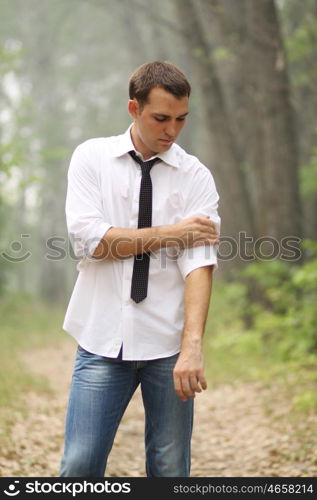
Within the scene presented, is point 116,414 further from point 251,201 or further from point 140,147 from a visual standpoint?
point 251,201

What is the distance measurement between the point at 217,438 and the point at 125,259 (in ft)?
13.9

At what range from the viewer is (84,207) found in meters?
3.60

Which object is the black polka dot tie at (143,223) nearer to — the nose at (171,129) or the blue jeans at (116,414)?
the nose at (171,129)

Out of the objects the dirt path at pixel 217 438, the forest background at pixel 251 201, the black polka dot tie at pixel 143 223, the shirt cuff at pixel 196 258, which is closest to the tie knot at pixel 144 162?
the black polka dot tie at pixel 143 223

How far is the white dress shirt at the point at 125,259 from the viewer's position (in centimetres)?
356

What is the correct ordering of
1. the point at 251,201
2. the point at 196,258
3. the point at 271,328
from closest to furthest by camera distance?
1. the point at 196,258
2. the point at 271,328
3. the point at 251,201

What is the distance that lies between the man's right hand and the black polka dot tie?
0.16m

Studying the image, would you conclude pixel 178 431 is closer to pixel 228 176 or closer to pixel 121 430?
pixel 121 430

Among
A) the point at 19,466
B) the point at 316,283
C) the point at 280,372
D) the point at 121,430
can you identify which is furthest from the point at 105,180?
the point at 280,372

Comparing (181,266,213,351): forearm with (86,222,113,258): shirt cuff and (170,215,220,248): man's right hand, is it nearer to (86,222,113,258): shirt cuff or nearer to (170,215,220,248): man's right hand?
(170,215,220,248): man's right hand

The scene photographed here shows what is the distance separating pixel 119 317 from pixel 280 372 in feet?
20.4

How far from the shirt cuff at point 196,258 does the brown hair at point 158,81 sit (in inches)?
30.1

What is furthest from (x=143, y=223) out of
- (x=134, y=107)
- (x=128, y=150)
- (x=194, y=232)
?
(x=134, y=107)

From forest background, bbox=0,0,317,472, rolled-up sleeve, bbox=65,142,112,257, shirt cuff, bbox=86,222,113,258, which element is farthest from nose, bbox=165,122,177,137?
forest background, bbox=0,0,317,472
